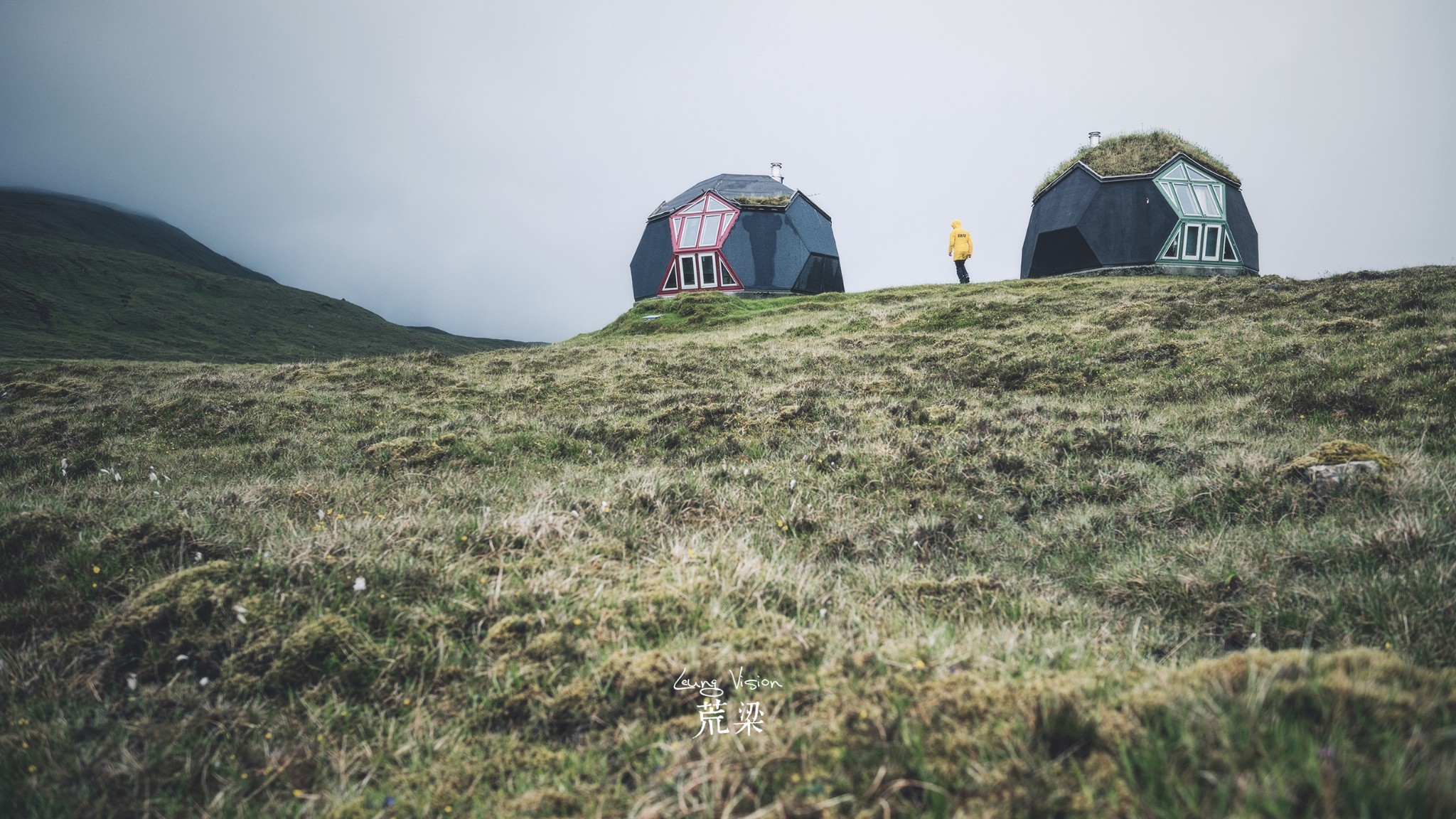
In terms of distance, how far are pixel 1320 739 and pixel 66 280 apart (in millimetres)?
110214

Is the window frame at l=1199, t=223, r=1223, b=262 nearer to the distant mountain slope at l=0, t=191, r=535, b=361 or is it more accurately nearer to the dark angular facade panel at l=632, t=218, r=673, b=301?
the dark angular facade panel at l=632, t=218, r=673, b=301

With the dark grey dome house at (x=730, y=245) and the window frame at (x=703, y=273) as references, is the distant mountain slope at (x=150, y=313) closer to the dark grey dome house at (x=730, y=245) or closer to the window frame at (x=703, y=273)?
the dark grey dome house at (x=730, y=245)

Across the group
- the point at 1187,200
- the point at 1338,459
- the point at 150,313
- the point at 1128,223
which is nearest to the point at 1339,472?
the point at 1338,459

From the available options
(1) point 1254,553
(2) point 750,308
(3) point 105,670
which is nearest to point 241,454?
(3) point 105,670

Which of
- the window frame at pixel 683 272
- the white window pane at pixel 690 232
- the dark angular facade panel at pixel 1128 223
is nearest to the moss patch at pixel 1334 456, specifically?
the dark angular facade panel at pixel 1128 223

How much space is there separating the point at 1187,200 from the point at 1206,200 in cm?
159

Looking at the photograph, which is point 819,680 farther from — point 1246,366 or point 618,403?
point 1246,366

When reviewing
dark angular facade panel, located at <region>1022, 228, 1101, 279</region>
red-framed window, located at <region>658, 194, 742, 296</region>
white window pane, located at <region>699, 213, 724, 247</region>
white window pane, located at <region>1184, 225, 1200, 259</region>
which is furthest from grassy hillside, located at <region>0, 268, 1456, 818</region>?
white window pane, located at <region>699, 213, 724, 247</region>

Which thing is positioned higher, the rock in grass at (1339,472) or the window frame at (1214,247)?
the window frame at (1214,247)

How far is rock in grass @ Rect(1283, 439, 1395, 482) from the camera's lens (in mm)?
5195

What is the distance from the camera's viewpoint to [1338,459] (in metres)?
5.43

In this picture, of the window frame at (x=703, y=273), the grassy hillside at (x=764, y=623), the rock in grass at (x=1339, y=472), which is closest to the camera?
the grassy hillside at (x=764, y=623)

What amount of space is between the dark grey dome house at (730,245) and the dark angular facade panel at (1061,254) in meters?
14.1

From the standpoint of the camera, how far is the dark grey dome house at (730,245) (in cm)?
4700
